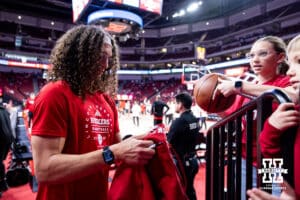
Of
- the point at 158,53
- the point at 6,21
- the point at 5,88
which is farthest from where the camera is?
the point at 158,53

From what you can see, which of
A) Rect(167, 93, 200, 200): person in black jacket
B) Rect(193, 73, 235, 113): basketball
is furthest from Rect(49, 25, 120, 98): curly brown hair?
Rect(167, 93, 200, 200): person in black jacket

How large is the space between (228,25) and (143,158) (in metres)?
30.4

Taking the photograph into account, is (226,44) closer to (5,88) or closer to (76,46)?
(5,88)

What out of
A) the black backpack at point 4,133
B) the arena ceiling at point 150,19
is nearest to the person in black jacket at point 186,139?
the black backpack at point 4,133

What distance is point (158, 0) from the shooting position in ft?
34.3

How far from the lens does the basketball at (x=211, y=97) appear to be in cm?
214

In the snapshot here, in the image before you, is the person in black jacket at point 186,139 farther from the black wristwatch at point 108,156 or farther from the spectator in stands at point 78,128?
the black wristwatch at point 108,156

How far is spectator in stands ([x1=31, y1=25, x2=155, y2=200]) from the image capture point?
4.39 feet

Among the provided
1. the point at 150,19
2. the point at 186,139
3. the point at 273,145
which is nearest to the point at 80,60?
the point at 273,145

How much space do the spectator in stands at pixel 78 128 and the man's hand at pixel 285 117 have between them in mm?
638

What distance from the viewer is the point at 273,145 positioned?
1014 mm

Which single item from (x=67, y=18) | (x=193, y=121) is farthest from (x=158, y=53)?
(x=193, y=121)

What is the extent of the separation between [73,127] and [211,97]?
1.15 m

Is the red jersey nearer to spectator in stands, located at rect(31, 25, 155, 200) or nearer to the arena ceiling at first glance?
spectator in stands, located at rect(31, 25, 155, 200)
